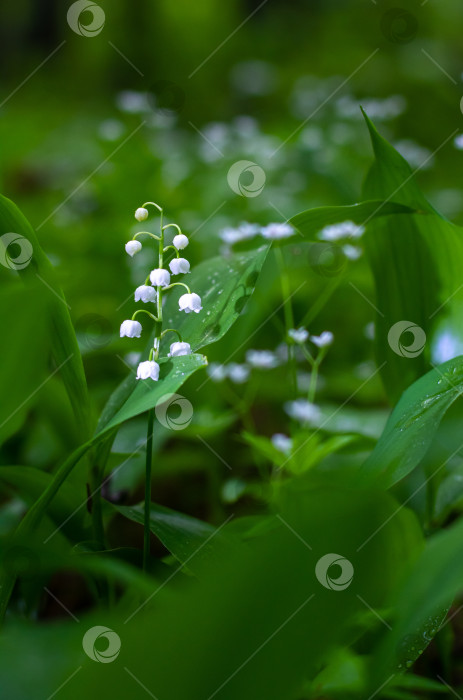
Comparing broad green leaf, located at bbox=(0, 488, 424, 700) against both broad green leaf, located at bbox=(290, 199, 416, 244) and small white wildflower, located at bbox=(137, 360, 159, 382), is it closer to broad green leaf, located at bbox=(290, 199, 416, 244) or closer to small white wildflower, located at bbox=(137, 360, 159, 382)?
small white wildflower, located at bbox=(137, 360, 159, 382)

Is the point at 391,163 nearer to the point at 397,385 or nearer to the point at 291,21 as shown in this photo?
the point at 397,385

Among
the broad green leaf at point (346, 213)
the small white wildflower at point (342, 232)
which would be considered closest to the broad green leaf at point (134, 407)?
the broad green leaf at point (346, 213)

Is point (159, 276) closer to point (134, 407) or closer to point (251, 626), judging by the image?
point (134, 407)

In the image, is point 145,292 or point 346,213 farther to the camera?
point 346,213

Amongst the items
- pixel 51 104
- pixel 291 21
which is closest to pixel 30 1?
pixel 51 104

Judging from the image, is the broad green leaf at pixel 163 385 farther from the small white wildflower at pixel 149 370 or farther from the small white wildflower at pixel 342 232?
the small white wildflower at pixel 342 232

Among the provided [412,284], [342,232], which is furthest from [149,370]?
[342,232]
